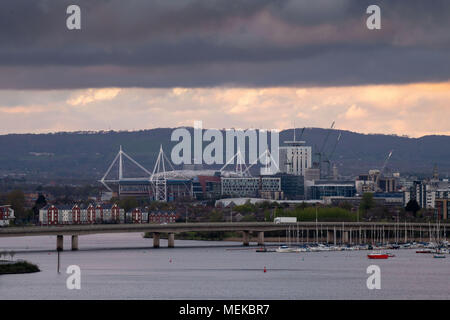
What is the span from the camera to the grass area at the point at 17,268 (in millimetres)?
61531

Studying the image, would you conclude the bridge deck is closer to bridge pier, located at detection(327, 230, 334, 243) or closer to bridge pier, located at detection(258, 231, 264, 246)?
bridge pier, located at detection(258, 231, 264, 246)

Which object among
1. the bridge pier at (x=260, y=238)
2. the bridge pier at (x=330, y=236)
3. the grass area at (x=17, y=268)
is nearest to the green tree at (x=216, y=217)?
the bridge pier at (x=330, y=236)

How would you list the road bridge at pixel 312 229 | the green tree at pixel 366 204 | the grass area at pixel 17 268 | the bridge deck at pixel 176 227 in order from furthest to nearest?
the green tree at pixel 366 204
the road bridge at pixel 312 229
the bridge deck at pixel 176 227
the grass area at pixel 17 268

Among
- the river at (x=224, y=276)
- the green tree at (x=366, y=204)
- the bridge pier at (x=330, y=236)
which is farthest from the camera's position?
the green tree at (x=366, y=204)

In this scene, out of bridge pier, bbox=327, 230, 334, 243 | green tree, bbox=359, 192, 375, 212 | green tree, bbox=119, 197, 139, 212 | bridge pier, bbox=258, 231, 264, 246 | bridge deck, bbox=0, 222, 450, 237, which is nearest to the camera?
bridge deck, bbox=0, 222, 450, 237

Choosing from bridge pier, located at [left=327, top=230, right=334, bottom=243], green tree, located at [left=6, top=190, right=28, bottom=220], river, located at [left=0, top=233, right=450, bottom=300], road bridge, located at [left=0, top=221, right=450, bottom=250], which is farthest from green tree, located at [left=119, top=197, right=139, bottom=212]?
river, located at [left=0, top=233, right=450, bottom=300]

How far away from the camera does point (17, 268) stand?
6259 cm

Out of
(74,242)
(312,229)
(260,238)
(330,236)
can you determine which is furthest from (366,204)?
(74,242)

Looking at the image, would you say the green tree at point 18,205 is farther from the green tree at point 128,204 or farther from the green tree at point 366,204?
the green tree at point 366,204

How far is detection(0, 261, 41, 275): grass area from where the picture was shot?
61.5 metres

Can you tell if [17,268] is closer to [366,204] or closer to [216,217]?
[216,217]
